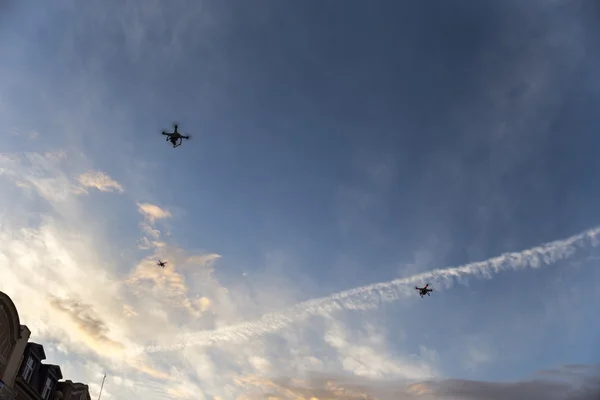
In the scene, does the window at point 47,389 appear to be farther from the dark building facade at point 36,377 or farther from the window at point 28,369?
the window at point 28,369

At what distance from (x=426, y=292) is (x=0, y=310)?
159 ft

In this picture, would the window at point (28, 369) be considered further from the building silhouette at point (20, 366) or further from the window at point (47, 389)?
the window at point (47, 389)

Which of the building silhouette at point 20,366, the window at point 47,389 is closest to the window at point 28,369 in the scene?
the building silhouette at point 20,366

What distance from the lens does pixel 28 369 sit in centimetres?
4600

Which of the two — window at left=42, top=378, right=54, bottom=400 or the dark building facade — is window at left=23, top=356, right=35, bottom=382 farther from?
window at left=42, top=378, right=54, bottom=400

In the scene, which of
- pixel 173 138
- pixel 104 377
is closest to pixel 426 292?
pixel 173 138

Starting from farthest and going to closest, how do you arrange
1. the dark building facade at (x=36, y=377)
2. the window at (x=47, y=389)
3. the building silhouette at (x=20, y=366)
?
the window at (x=47, y=389), the dark building facade at (x=36, y=377), the building silhouette at (x=20, y=366)

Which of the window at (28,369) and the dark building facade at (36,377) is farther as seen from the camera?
the window at (28,369)

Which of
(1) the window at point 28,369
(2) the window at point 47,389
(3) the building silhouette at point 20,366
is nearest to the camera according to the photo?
(3) the building silhouette at point 20,366

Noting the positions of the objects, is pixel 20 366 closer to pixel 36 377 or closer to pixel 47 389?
pixel 36 377

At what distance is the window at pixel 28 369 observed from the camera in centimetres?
4531

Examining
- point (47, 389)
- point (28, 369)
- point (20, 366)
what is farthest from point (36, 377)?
point (20, 366)

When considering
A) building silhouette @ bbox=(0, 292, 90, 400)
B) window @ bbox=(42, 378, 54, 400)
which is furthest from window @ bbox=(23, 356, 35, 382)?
window @ bbox=(42, 378, 54, 400)

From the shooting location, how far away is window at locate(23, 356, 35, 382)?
45.3 m
